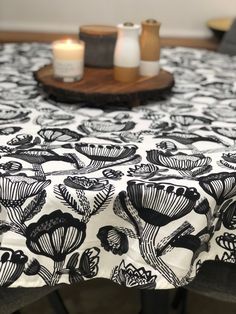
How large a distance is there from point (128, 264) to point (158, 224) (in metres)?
0.09

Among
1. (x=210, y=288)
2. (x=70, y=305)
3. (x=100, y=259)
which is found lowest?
(x=70, y=305)

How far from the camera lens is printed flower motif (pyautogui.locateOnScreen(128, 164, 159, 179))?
0.80m

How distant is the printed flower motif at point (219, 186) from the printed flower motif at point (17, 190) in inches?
10.4

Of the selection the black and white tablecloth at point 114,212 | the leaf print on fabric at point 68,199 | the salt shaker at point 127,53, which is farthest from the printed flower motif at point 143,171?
the salt shaker at point 127,53

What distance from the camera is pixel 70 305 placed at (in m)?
1.53

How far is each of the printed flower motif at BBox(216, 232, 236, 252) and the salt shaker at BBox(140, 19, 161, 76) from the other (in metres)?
0.63

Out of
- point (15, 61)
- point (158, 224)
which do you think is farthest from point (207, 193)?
point (15, 61)

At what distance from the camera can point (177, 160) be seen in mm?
860

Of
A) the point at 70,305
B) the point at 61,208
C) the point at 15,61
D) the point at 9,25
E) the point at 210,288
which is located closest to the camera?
the point at 61,208

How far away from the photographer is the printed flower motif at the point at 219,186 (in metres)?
0.76

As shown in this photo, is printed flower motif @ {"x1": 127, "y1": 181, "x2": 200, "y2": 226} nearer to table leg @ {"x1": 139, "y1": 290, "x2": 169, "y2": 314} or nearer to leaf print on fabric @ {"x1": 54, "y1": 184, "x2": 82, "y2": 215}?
leaf print on fabric @ {"x1": 54, "y1": 184, "x2": 82, "y2": 215}

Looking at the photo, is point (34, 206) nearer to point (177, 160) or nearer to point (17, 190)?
point (17, 190)

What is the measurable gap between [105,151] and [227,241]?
0.93ft

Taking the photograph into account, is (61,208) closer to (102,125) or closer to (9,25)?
(102,125)
